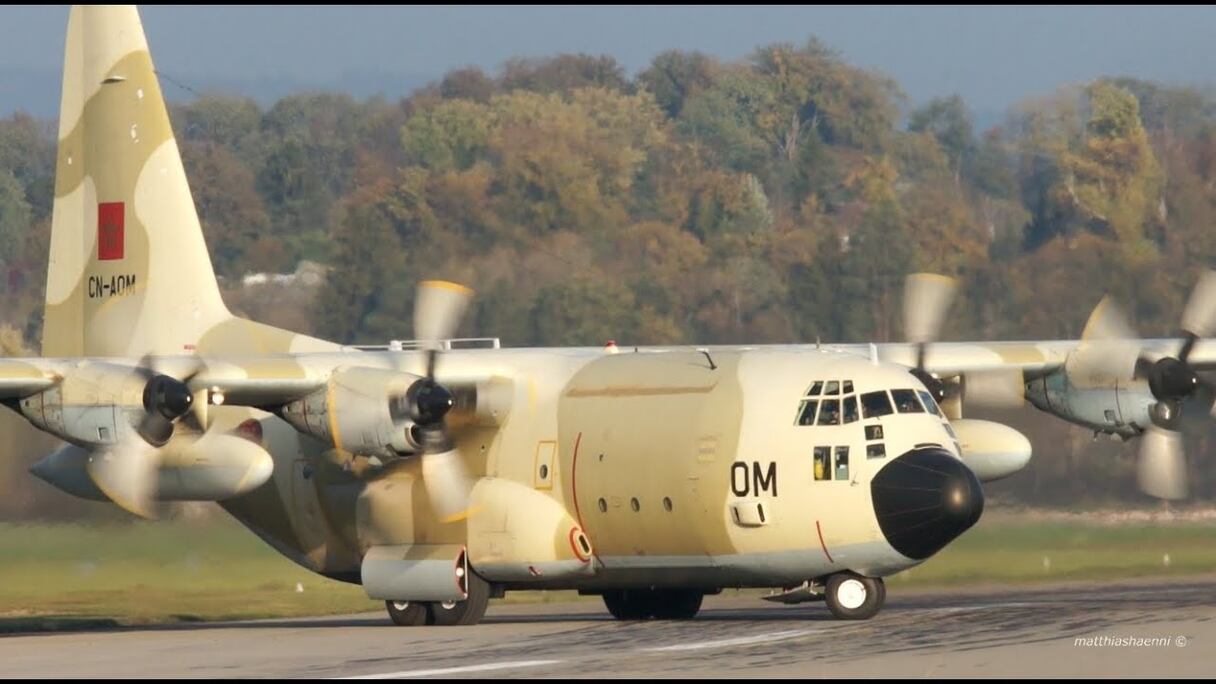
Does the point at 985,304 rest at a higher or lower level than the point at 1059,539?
higher

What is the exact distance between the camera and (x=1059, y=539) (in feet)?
90.4

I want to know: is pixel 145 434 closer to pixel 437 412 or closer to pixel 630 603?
pixel 437 412

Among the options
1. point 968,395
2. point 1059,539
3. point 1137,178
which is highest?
point 1137,178

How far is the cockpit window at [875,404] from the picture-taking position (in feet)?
64.4

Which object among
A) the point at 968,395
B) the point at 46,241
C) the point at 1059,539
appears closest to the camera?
the point at 968,395

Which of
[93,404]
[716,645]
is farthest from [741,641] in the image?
[93,404]

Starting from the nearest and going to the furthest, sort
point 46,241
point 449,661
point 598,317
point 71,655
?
point 449,661 → point 71,655 → point 598,317 → point 46,241

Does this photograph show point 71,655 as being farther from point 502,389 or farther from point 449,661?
point 502,389

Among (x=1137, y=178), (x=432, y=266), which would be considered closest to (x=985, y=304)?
(x=1137, y=178)

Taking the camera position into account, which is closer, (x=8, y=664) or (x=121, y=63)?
(x=8, y=664)

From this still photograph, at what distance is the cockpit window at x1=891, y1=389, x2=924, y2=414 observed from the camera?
1972cm

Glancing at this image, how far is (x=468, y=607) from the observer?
21.2m

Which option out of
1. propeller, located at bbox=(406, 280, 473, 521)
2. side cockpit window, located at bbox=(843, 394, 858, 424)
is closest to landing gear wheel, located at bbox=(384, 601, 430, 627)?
propeller, located at bbox=(406, 280, 473, 521)

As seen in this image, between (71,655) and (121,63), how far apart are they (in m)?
7.60
